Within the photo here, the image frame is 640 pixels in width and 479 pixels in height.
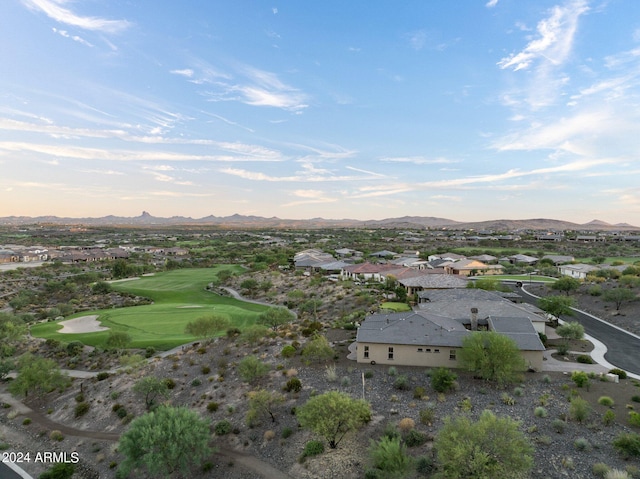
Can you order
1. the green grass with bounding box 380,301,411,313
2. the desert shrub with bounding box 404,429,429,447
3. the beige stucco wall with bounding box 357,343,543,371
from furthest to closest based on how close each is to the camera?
the green grass with bounding box 380,301,411,313, the beige stucco wall with bounding box 357,343,543,371, the desert shrub with bounding box 404,429,429,447

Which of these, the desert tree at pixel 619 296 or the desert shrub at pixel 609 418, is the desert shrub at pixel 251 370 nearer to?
the desert shrub at pixel 609 418

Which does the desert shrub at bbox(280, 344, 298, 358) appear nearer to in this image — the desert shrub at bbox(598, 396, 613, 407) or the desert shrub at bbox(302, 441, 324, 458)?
the desert shrub at bbox(302, 441, 324, 458)

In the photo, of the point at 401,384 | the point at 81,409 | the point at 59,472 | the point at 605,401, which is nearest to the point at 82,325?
the point at 81,409

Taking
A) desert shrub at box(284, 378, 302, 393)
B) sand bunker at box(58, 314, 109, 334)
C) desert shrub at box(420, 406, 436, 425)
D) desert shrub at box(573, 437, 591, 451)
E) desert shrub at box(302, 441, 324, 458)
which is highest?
desert shrub at box(573, 437, 591, 451)

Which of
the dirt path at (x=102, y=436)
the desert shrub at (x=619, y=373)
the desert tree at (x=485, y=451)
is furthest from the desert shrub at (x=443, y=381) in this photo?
the desert shrub at (x=619, y=373)

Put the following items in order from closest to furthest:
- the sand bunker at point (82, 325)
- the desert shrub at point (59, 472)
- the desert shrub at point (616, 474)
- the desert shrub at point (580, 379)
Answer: the desert shrub at point (616, 474), the desert shrub at point (59, 472), the desert shrub at point (580, 379), the sand bunker at point (82, 325)

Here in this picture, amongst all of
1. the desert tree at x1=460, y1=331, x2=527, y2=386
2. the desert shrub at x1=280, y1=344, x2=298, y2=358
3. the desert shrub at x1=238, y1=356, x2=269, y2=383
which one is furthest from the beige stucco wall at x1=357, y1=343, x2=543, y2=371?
the desert shrub at x1=238, y1=356, x2=269, y2=383
